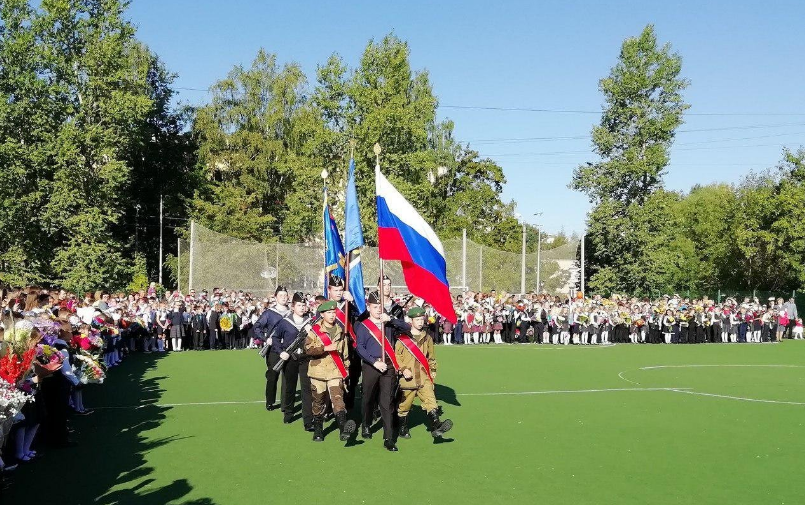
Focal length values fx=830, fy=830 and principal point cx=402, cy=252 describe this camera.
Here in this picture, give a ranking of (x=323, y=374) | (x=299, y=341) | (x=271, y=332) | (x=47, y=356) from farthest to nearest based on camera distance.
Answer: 1. (x=271, y=332)
2. (x=299, y=341)
3. (x=323, y=374)
4. (x=47, y=356)

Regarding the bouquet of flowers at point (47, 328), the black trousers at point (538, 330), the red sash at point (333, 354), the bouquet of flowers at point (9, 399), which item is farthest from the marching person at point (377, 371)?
the black trousers at point (538, 330)

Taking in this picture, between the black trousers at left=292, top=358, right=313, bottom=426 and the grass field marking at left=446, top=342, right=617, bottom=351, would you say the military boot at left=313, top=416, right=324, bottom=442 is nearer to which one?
the black trousers at left=292, top=358, right=313, bottom=426

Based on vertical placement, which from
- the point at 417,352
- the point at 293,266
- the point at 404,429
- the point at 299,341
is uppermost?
the point at 293,266

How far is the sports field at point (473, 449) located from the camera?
8023mm

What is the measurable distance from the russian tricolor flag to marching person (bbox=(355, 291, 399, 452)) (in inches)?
26.3

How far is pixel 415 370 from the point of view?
A: 1072cm

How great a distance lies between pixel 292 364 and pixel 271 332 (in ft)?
2.33

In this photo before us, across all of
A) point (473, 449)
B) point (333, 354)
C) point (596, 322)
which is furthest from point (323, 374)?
point (596, 322)

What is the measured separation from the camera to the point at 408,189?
4422 cm

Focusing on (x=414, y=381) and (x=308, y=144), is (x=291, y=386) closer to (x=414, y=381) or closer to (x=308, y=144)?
(x=414, y=381)

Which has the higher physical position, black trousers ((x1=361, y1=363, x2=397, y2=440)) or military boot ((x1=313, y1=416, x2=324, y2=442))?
black trousers ((x1=361, y1=363, x2=397, y2=440))

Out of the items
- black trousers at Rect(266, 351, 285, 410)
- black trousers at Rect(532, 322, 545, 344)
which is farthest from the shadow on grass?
black trousers at Rect(532, 322, 545, 344)

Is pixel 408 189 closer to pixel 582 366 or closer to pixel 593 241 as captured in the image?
pixel 593 241

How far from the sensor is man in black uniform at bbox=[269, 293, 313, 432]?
11391 millimetres
